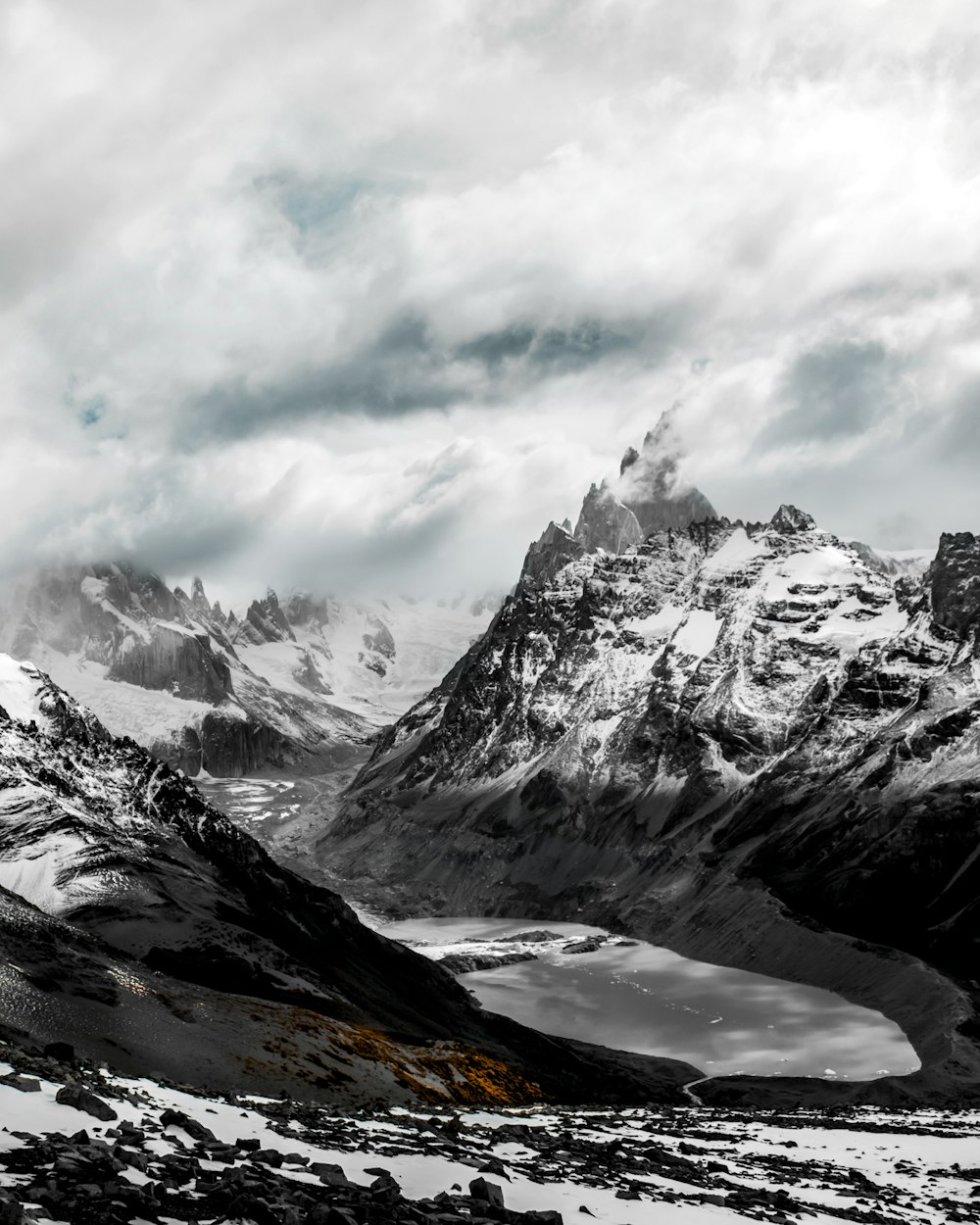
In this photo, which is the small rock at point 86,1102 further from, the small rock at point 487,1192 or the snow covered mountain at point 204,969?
the snow covered mountain at point 204,969

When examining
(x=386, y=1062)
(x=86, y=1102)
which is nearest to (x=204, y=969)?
(x=386, y=1062)

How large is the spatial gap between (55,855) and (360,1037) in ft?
186

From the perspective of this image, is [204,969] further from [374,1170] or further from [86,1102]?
[374,1170]

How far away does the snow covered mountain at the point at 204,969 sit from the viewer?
77.4 m

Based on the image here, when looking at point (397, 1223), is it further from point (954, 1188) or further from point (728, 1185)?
point (954, 1188)

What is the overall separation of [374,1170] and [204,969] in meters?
93.9

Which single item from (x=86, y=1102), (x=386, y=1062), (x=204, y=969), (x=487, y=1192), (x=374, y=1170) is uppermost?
(x=86, y=1102)

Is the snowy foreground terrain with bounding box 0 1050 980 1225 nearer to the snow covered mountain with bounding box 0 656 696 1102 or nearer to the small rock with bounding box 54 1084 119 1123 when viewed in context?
the small rock with bounding box 54 1084 119 1123

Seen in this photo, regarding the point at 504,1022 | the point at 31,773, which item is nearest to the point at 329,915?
the point at 504,1022

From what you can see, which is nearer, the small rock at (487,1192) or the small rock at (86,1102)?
the small rock at (487,1192)

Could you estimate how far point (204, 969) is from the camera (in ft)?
390

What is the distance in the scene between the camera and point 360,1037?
4055 inches

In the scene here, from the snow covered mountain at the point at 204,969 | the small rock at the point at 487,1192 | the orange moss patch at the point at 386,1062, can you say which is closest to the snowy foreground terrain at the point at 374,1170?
the small rock at the point at 487,1192

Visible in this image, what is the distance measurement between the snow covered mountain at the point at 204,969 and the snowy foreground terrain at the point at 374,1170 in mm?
22718
